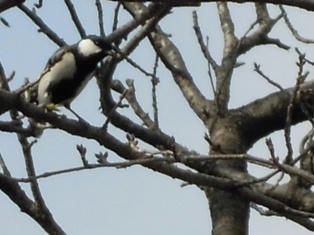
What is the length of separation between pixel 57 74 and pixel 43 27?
4.86 feet

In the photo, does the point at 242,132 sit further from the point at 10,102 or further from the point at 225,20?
the point at 10,102

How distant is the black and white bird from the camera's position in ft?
15.0

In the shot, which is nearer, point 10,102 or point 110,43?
point 10,102

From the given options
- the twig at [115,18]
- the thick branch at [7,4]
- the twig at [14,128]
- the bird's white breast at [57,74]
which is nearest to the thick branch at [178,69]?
the bird's white breast at [57,74]

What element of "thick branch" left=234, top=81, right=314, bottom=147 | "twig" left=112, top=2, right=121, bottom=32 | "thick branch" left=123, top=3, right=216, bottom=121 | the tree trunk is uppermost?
"thick branch" left=123, top=3, right=216, bottom=121

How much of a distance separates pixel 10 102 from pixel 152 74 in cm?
95

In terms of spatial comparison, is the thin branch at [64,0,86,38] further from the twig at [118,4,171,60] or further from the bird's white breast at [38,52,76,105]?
the bird's white breast at [38,52,76,105]

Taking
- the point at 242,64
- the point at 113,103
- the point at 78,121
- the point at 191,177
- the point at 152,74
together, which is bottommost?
the point at 191,177

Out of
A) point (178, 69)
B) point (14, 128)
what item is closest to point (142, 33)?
point (14, 128)

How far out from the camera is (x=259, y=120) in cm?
415

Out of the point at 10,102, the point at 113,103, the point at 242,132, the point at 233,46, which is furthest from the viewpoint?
the point at 233,46

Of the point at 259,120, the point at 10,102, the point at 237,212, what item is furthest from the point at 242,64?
the point at 10,102

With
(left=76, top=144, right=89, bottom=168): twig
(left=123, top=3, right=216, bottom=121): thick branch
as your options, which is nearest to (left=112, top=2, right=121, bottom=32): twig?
(left=76, top=144, right=89, bottom=168): twig

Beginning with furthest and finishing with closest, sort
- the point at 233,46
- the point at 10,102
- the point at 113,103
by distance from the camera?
the point at 233,46 → the point at 113,103 → the point at 10,102
